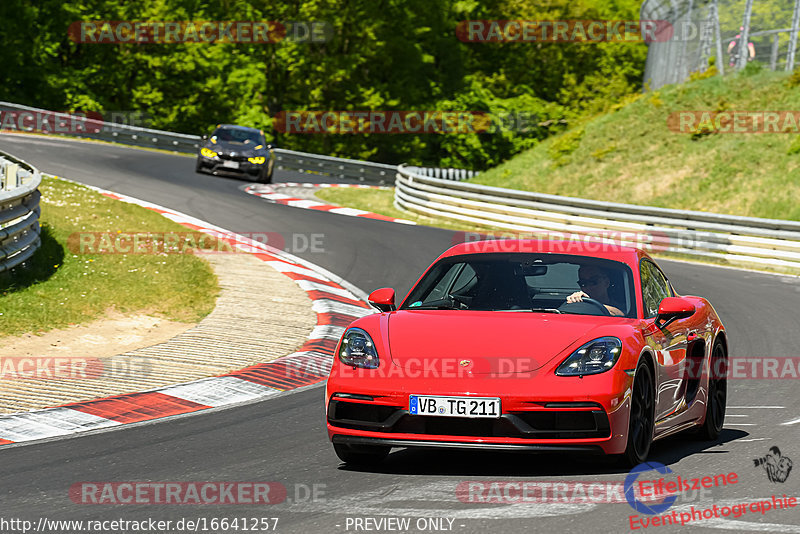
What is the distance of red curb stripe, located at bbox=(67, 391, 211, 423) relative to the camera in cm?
839

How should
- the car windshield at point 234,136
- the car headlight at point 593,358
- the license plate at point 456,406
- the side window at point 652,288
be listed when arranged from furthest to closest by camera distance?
the car windshield at point 234,136 → the side window at point 652,288 → the car headlight at point 593,358 → the license plate at point 456,406

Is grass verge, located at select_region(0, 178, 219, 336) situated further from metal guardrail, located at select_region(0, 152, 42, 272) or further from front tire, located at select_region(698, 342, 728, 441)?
front tire, located at select_region(698, 342, 728, 441)

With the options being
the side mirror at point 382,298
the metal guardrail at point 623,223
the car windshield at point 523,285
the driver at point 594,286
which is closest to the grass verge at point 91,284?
the side mirror at point 382,298

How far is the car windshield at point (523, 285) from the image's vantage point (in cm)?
699

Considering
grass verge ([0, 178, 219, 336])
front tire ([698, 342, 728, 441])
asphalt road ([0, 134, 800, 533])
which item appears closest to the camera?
asphalt road ([0, 134, 800, 533])

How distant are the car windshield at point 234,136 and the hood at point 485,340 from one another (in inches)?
987

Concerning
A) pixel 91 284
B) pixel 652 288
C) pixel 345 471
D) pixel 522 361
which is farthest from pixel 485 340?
pixel 91 284

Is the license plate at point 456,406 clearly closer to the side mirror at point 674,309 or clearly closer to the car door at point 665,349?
the car door at point 665,349

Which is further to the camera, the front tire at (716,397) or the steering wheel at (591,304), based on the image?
the front tire at (716,397)

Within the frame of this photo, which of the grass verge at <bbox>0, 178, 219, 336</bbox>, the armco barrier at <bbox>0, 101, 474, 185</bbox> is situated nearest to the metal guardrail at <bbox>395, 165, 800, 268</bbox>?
the grass verge at <bbox>0, 178, 219, 336</bbox>

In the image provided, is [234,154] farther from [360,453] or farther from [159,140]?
[360,453]

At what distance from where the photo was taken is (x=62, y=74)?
53250 mm

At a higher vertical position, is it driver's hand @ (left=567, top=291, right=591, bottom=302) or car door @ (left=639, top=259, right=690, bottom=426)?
driver's hand @ (left=567, top=291, right=591, bottom=302)

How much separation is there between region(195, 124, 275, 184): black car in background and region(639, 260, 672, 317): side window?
2383 centimetres
